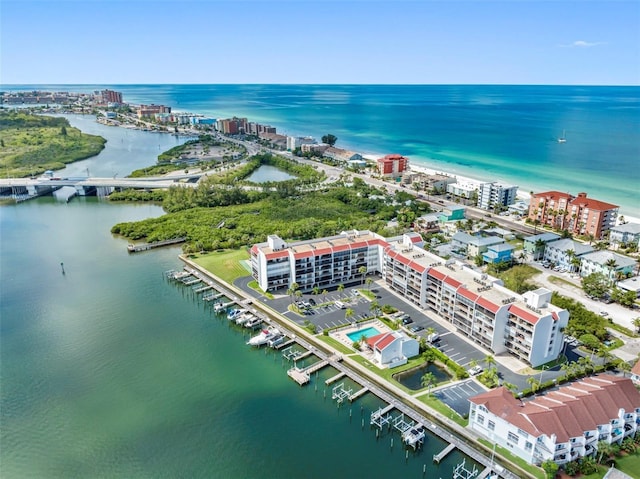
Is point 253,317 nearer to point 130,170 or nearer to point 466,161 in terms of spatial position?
point 130,170

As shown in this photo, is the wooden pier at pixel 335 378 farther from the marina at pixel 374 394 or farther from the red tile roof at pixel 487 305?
the red tile roof at pixel 487 305

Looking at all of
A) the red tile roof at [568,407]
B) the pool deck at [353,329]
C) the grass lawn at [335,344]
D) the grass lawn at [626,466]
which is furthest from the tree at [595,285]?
the grass lawn at [335,344]

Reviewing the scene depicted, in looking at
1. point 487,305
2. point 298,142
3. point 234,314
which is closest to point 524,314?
point 487,305

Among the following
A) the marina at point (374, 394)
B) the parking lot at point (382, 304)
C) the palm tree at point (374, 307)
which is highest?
the palm tree at point (374, 307)

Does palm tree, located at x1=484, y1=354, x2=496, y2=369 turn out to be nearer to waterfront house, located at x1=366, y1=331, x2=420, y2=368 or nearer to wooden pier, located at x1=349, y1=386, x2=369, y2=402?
waterfront house, located at x1=366, y1=331, x2=420, y2=368

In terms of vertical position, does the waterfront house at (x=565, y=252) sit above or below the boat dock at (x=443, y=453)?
above

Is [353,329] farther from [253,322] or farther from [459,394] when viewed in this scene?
[459,394]

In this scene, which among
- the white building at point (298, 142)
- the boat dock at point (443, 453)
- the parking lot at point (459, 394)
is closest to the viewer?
the boat dock at point (443, 453)

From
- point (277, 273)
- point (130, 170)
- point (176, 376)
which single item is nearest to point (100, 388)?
point (176, 376)
